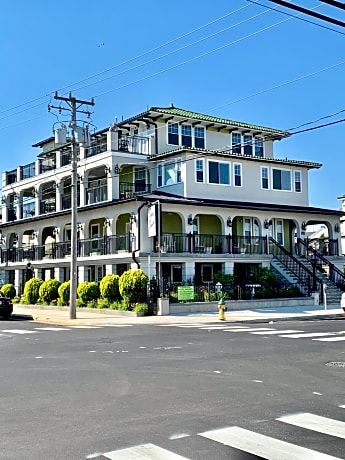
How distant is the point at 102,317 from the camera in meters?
28.1

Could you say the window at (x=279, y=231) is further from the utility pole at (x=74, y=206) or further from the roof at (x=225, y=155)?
the utility pole at (x=74, y=206)

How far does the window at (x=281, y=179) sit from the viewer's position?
40719 mm

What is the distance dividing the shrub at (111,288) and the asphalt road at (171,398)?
1391 cm

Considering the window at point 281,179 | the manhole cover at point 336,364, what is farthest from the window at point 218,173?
the manhole cover at point 336,364

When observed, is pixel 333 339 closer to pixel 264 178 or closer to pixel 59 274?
pixel 264 178

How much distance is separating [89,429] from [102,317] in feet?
70.3

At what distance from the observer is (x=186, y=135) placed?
39.9m

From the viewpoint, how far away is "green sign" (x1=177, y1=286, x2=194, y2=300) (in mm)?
29062

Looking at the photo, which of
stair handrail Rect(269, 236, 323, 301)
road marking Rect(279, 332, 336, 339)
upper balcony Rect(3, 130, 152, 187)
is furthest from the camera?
upper balcony Rect(3, 130, 152, 187)

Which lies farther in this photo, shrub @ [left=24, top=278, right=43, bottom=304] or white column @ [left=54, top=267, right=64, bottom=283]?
white column @ [left=54, top=267, right=64, bottom=283]

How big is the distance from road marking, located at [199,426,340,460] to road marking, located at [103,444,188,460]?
0.71 m

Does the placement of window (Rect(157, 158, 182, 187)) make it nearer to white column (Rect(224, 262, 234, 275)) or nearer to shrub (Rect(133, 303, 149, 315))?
white column (Rect(224, 262, 234, 275))

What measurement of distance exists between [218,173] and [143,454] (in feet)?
108

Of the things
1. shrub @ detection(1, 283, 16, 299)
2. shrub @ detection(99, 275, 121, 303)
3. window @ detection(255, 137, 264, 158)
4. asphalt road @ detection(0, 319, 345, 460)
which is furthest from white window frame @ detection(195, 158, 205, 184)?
asphalt road @ detection(0, 319, 345, 460)
